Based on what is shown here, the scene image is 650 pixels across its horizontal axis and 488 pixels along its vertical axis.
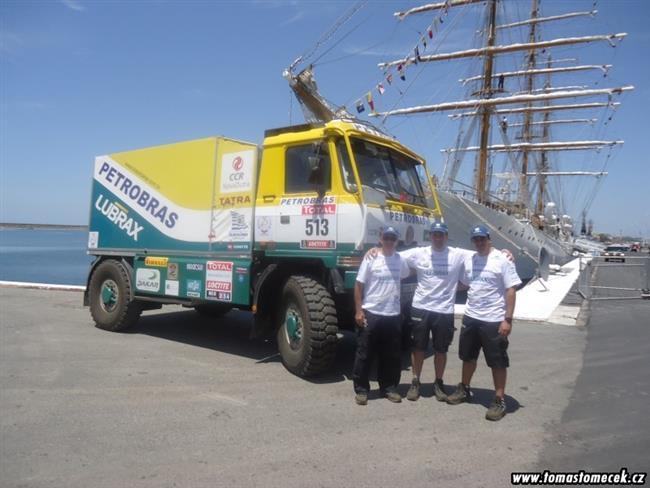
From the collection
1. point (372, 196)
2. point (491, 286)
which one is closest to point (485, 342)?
point (491, 286)

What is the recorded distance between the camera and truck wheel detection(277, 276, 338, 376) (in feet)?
18.3

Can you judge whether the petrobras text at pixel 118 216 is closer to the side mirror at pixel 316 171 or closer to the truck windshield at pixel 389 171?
the side mirror at pixel 316 171

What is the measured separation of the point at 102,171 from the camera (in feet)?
29.8

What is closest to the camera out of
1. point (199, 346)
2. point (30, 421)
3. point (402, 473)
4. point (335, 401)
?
point (402, 473)

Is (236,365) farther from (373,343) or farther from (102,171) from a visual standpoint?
(102,171)

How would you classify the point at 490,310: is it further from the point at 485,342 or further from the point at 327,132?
the point at 327,132

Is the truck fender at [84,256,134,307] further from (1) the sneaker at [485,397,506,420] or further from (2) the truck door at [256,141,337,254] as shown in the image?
(1) the sneaker at [485,397,506,420]

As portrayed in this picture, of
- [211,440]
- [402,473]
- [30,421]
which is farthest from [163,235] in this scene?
[402,473]

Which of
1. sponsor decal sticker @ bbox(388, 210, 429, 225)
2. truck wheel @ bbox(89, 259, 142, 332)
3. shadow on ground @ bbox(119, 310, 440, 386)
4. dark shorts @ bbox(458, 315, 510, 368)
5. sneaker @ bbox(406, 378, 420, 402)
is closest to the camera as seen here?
dark shorts @ bbox(458, 315, 510, 368)

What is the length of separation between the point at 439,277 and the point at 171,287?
4310mm

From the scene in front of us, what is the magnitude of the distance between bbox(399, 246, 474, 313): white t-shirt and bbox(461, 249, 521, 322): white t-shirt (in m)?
0.24

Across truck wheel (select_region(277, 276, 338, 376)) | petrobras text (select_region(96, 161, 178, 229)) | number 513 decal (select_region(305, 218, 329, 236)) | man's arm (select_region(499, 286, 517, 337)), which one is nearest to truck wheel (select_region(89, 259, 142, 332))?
petrobras text (select_region(96, 161, 178, 229))

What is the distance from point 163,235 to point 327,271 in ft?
10.3

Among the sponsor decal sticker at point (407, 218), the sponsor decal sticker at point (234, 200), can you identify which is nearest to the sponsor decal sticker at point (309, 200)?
the sponsor decal sticker at point (234, 200)
